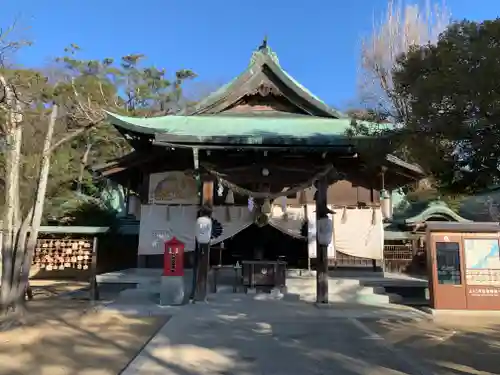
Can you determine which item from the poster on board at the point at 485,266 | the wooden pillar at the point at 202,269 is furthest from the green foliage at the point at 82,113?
the poster on board at the point at 485,266

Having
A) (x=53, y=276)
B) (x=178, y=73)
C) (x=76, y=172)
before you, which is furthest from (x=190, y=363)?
(x=178, y=73)

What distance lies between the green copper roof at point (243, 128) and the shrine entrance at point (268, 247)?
4311mm

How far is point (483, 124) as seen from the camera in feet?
13.7

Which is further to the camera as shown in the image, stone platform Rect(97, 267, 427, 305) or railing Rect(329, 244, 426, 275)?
railing Rect(329, 244, 426, 275)

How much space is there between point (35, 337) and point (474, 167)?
23.8ft

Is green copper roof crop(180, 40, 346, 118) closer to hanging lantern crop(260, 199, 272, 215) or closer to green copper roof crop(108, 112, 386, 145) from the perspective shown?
green copper roof crop(108, 112, 386, 145)

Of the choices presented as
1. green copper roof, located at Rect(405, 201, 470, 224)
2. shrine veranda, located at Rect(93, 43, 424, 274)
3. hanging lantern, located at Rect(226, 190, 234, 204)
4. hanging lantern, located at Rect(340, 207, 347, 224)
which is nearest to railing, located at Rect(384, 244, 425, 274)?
green copper roof, located at Rect(405, 201, 470, 224)

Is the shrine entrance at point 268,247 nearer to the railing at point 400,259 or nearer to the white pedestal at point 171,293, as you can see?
the railing at point 400,259

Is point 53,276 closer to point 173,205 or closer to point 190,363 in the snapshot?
point 173,205

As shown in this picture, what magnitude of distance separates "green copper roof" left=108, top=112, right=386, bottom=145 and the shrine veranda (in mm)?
32

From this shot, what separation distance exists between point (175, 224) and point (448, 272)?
307 inches

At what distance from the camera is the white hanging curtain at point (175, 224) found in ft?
41.7

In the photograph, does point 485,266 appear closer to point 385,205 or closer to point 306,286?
point 385,205

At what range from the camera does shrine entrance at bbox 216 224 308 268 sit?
1523 cm
